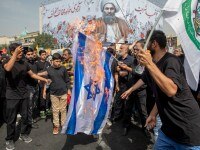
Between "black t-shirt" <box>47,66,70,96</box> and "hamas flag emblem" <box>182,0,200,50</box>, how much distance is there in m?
3.30

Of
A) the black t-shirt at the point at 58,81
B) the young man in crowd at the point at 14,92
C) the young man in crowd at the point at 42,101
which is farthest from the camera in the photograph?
the young man in crowd at the point at 42,101

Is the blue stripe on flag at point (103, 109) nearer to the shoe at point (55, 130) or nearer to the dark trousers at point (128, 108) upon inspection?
the dark trousers at point (128, 108)

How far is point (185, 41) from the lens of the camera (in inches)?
105

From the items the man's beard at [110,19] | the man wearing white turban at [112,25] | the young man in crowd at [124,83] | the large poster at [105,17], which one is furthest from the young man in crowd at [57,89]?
the man's beard at [110,19]

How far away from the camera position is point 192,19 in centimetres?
274

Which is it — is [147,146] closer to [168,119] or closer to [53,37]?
[168,119]

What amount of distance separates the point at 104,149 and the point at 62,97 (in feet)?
4.90

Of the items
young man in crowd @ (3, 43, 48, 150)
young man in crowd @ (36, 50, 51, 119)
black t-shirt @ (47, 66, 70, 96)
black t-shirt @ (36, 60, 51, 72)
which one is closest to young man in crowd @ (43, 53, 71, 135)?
black t-shirt @ (47, 66, 70, 96)

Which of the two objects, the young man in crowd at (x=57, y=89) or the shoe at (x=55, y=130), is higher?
the young man in crowd at (x=57, y=89)

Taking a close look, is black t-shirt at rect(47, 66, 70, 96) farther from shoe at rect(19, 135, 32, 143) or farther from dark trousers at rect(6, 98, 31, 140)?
shoe at rect(19, 135, 32, 143)

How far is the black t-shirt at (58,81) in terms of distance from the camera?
543cm

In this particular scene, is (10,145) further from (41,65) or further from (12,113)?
(41,65)

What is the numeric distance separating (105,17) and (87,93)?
31.6 metres

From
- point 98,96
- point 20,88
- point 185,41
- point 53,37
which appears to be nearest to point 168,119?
point 185,41
